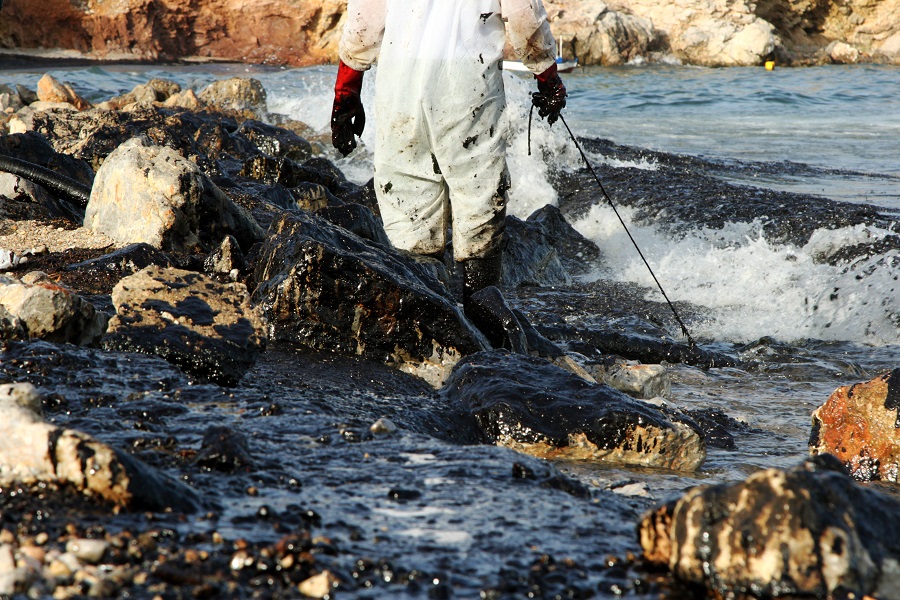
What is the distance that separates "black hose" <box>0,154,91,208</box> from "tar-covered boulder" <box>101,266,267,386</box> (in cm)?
236

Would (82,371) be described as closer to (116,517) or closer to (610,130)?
(116,517)

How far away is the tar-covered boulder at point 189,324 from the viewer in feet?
10.0

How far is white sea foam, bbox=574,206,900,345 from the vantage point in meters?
5.64

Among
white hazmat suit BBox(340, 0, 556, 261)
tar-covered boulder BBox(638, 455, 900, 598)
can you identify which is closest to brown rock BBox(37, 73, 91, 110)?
white hazmat suit BBox(340, 0, 556, 261)

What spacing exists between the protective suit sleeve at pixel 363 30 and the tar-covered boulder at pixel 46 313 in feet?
5.29

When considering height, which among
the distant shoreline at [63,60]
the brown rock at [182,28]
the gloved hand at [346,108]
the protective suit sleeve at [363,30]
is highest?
the brown rock at [182,28]

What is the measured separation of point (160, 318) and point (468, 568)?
187 centimetres

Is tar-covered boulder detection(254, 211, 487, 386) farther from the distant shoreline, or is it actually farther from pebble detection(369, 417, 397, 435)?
the distant shoreline

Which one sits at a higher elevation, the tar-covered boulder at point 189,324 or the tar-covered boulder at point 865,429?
the tar-covered boulder at point 189,324

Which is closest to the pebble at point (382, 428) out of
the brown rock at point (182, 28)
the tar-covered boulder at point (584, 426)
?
the tar-covered boulder at point (584, 426)

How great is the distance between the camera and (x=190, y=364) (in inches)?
120

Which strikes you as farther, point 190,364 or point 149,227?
point 149,227

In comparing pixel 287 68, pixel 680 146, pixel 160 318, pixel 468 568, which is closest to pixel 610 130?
pixel 680 146

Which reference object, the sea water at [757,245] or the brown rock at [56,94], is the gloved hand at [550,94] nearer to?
the sea water at [757,245]
